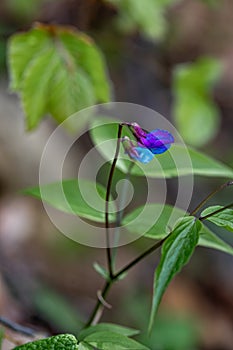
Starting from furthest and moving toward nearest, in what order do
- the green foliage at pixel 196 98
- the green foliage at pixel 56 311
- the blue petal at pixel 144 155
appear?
1. the green foliage at pixel 196 98
2. the green foliage at pixel 56 311
3. the blue petal at pixel 144 155

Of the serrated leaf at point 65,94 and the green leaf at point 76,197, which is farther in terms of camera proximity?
the serrated leaf at point 65,94

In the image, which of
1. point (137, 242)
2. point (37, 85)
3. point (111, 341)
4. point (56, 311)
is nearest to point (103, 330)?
point (111, 341)

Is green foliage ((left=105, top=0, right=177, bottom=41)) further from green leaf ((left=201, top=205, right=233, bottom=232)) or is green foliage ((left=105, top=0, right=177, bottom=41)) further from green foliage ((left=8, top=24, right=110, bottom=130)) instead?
green leaf ((left=201, top=205, right=233, bottom=232))

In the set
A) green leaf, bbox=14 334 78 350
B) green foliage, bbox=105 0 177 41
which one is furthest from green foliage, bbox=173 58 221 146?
green leaf, bbox=14 334 78 350

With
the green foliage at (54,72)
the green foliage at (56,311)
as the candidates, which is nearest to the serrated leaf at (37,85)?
the green foliage at (54,72)

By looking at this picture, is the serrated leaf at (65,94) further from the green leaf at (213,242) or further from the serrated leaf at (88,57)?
the green leaf at (213,242)

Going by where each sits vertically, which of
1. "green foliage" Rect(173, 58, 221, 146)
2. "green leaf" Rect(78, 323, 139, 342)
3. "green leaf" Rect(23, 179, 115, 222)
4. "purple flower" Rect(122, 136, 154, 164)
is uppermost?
"purple flower" Rect(122, 136, 154, 164)

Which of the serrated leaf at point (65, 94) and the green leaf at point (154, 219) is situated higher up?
the green leaf at point (154, 219)
